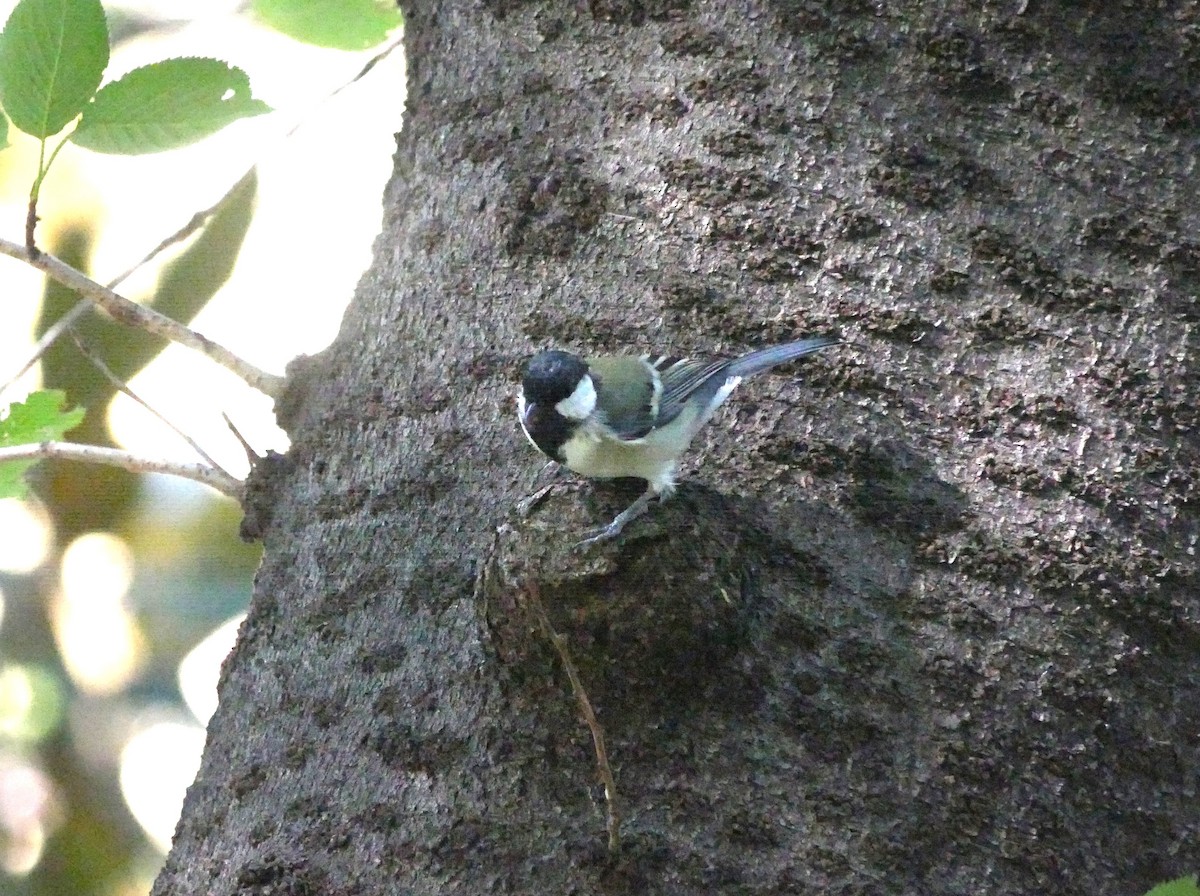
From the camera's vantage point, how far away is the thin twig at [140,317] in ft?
4.74

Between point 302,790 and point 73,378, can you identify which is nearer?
point 302,790

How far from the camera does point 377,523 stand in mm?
1388

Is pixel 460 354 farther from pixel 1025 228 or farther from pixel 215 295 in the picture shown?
pixel 215 295

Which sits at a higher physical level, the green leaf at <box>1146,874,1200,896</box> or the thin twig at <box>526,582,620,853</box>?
the green leaf at <box>1146,874,1200,896</box>

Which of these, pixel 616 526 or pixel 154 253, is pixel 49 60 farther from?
pixel 616 526

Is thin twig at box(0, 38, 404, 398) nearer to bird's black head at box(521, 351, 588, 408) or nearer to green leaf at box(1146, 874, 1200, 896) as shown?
bird's black head at box(521, 351, 588, 408)

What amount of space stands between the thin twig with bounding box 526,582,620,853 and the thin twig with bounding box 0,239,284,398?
30.3 inches

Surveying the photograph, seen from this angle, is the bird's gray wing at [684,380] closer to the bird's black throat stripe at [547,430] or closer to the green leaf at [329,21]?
the bird's black throat stripe at [547,430]

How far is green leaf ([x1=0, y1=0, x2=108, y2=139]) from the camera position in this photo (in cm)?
129

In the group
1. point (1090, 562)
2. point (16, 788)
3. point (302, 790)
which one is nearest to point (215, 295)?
point (16, 788)

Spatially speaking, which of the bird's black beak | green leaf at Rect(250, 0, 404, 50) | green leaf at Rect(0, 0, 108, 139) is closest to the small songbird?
the bird's black beak

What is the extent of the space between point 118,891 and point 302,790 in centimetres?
436

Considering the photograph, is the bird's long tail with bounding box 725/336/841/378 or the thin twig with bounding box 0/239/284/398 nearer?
the bird's long tail with bounding box 725/336/841/378

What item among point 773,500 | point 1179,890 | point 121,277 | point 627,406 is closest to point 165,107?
point 121,277
